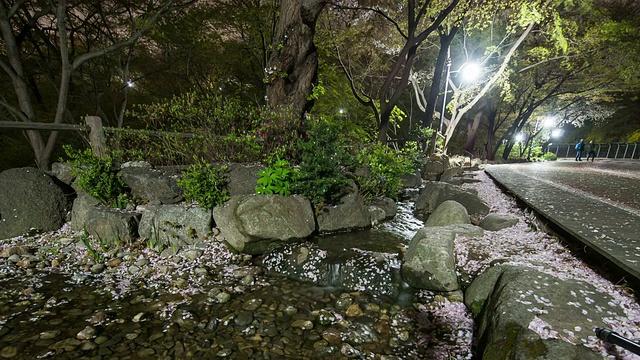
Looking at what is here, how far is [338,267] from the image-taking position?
4352mm

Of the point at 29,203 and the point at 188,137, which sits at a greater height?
the point at 188,137

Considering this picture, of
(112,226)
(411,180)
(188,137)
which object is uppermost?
(188,137)

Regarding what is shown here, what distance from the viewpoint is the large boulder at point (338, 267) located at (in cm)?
401

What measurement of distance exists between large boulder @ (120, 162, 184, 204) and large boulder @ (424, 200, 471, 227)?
5.46 meters

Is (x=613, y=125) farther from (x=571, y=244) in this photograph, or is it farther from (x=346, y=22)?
(x=571, y=244)

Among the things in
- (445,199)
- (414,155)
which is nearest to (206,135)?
(445,199)

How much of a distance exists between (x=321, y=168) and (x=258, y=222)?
1.65m

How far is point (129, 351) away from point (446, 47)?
16.5 meters

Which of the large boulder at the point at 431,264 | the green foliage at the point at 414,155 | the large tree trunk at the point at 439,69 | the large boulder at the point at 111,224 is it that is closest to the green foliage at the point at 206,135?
the large boulder at the point at 111,224

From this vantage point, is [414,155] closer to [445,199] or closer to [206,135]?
[445,199]

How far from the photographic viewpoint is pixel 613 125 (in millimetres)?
27547

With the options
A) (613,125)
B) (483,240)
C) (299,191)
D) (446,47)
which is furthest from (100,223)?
(613,125)

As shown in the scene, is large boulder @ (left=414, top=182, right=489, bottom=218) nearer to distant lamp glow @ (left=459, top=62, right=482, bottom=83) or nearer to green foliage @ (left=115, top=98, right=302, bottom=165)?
green foliage @ (left=115, top=98, right=302, bottom=165)

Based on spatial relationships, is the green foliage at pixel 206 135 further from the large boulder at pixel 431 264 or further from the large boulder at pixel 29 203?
the large boulder at pixel 431 264
